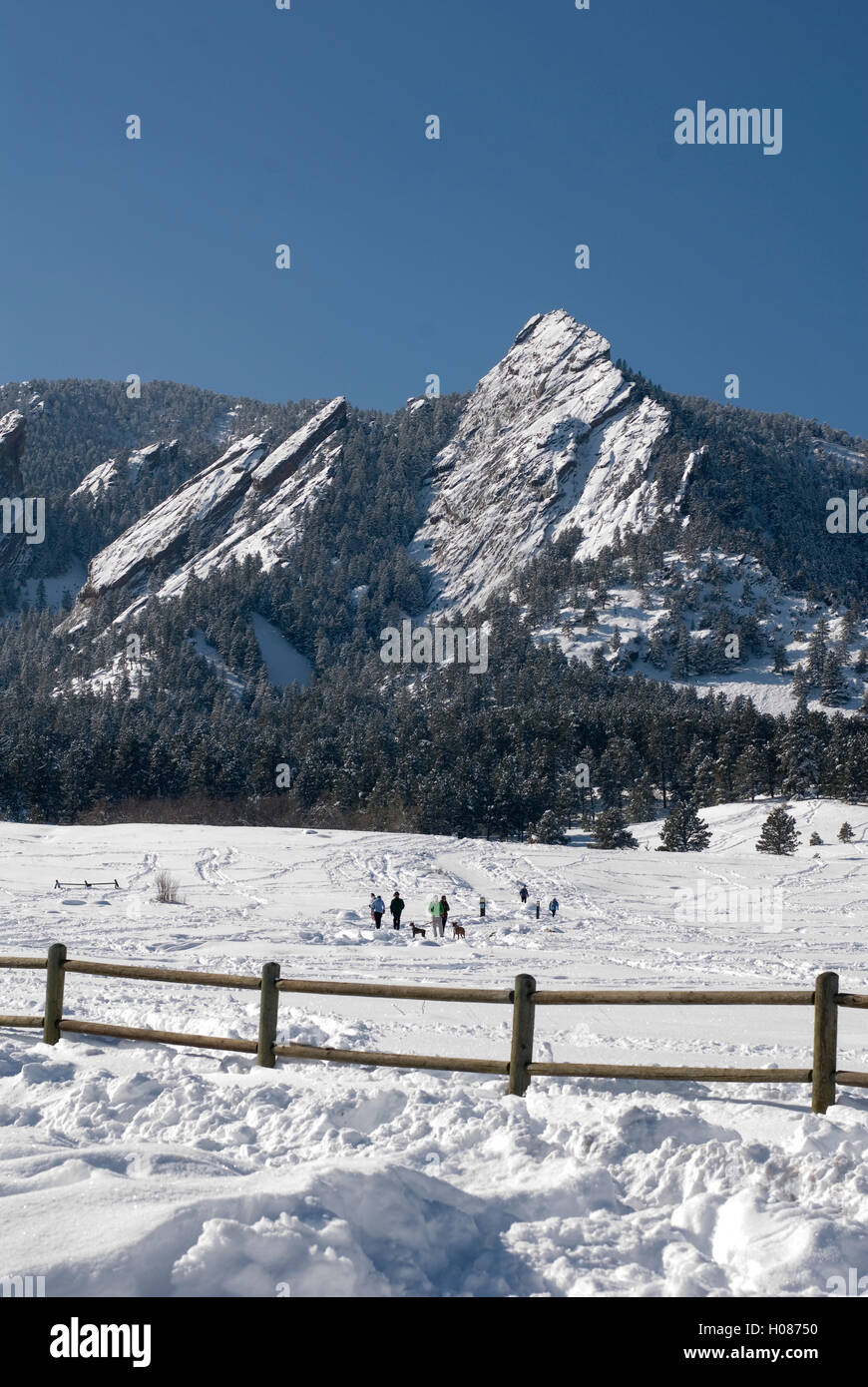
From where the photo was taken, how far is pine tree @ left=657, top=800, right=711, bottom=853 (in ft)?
238

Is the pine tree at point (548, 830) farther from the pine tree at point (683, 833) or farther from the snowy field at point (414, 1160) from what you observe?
the snowy field at point (414, 1160)

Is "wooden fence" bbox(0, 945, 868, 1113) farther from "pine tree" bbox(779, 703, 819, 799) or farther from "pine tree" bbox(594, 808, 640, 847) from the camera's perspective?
"pine tree" bbox(779, 703, 819, 799)

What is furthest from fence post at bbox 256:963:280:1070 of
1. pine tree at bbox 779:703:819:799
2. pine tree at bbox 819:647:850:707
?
pine tree at bbox 819:647:850:707

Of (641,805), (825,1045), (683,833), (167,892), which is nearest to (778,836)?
(683,833)

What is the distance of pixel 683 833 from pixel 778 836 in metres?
7.50

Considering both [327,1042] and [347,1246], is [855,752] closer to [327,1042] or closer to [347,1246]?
[327,1042]

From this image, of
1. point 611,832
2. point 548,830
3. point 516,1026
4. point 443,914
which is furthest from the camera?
point 548,830

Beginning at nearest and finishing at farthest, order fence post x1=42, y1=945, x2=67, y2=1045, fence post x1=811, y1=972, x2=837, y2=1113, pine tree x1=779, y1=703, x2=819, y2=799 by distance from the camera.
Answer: fence post x1=811, y1=972, x2=837, y2=1113 < fence post x1=42, y1=945, x2=67, y2=1045 < pine tree x1=779, y1=703, x2=819, y2=799

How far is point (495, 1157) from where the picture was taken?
7457 mm

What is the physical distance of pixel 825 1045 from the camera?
783cm

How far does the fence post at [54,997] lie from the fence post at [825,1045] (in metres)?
7.36

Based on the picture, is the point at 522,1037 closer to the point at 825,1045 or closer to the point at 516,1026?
the point at 516,1026

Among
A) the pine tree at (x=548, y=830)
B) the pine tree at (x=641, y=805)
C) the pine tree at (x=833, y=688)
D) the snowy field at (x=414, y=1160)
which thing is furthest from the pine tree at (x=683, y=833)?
the pine tree at (x=833, y=688)

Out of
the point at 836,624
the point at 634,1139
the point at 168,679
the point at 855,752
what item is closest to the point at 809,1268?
the point at 634,1139
